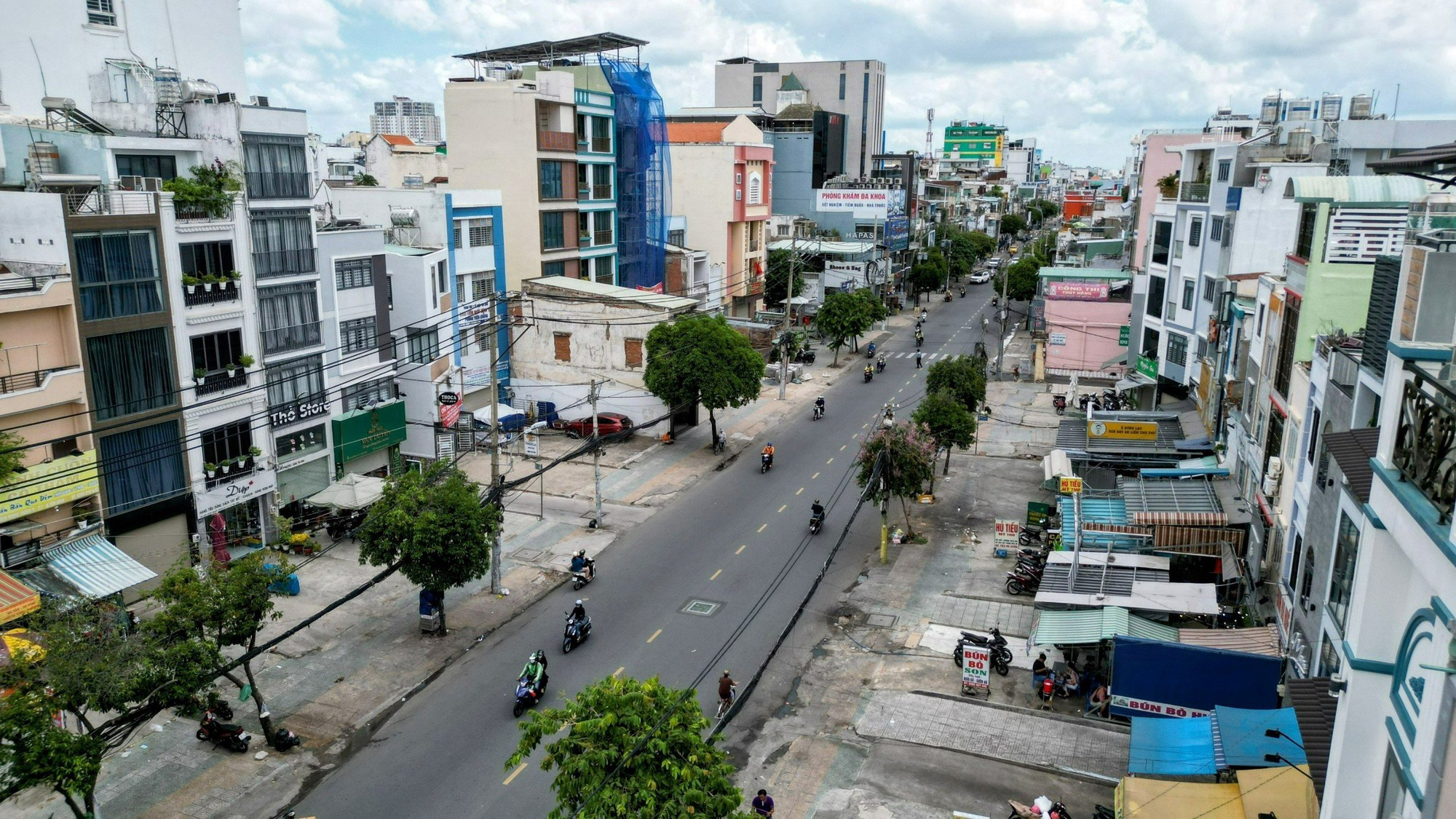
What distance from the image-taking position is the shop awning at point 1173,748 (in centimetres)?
1608

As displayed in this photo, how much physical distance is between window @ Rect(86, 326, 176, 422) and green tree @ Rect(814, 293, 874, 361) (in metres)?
40.4

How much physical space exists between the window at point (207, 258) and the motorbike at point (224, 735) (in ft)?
41.4

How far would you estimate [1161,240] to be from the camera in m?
41.6

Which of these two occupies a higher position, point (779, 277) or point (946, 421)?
point (779, 277)

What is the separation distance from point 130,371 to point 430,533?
30.8ft

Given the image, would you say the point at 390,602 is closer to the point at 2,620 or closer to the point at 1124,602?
the point at 2,620

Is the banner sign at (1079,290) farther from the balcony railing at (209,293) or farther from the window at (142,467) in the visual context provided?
the window at (142,467)

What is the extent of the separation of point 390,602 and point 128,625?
7.92 meters

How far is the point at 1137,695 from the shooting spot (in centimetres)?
1980

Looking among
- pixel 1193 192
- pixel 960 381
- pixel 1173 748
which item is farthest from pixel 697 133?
pixel 1173 748

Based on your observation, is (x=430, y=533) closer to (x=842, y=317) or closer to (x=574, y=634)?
(x=574, y=634)

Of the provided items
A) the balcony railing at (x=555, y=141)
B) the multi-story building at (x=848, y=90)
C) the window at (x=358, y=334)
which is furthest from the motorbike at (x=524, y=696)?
the multi-story building at (x=848, y=90)

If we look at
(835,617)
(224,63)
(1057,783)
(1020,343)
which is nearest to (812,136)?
(1020,343)

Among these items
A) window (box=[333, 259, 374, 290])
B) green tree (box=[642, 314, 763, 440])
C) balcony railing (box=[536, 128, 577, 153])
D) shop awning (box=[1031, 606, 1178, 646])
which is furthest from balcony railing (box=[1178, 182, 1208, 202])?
window (box=[333, 259, 374, 290])
